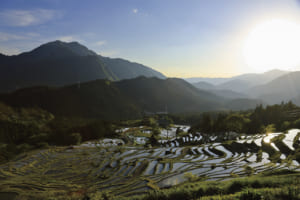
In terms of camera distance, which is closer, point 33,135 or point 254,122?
point 33,135

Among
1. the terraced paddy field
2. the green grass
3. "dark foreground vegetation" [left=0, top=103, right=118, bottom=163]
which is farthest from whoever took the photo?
"dark foreground vegetation" [left=0, top=103, right=118, bottom=163]

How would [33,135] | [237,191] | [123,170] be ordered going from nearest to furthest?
[237,191] < [123,170] < [33,135]

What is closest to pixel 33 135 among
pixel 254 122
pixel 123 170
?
pixel 123 170

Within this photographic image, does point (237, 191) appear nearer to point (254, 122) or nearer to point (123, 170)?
point (123, 170)

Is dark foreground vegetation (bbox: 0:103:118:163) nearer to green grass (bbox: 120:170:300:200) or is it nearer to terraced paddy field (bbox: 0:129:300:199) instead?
terraced paddy field (bbox: 0:129:300:199)

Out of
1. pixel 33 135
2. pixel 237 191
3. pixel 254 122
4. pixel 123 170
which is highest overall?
pixel 237 191

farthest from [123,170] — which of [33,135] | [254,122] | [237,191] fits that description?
[254,122]

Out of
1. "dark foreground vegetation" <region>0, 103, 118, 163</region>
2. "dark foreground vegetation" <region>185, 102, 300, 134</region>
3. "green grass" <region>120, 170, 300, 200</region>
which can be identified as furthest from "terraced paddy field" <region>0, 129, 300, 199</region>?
"dark foreground vegetation" <region>185, 102, 300, 134</region>

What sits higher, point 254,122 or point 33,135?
point 254,122

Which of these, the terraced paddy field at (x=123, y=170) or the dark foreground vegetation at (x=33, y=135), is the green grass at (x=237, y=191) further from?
the dark foreground vegetation at (x=33, y=135)

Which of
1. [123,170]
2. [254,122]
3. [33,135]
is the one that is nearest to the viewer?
[123,170]
